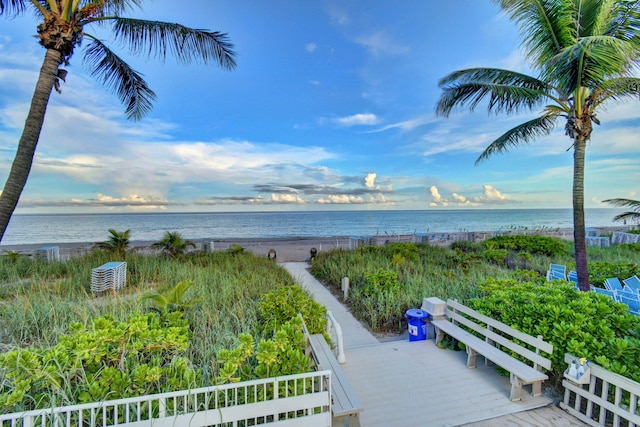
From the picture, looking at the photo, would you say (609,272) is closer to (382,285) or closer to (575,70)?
(575,70)

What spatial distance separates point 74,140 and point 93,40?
33.5ft

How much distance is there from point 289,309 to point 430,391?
6.38ft

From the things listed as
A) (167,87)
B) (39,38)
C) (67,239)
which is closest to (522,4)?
(39,38)

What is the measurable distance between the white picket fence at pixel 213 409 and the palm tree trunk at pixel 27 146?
12.0ft

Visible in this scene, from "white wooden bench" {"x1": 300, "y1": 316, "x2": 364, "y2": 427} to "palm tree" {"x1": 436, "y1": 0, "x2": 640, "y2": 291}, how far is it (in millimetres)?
5797

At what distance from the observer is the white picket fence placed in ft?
5.57

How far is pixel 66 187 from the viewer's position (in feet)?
91.7

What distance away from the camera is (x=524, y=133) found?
7387mm

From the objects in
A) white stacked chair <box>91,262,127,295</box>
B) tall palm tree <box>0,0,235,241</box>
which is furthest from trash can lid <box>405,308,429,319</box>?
tall palm tree <box>0,0,235,241</box>

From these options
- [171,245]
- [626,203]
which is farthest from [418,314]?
[626,203]

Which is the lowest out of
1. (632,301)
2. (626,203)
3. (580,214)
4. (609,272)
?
(632,301)

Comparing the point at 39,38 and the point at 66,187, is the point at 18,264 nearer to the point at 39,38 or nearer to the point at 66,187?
the point at 39,38

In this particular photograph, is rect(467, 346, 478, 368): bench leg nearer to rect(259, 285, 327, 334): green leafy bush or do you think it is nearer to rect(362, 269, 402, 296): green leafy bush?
rect(259, 285, 327, 334): green leafy bush

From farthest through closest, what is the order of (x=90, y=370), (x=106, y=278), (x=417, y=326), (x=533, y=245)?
1. (x=533, y=245)
2. (x=106, y=278)
3. (x=417, y=326)
4. (x=90, y=370)
